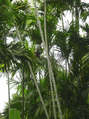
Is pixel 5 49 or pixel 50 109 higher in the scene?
pixel 5 49

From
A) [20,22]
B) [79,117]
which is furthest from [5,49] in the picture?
[79,117]

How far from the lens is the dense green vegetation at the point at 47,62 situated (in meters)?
6.64

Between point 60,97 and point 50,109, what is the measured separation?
18.6 inches

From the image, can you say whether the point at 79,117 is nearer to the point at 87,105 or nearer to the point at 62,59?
the point at 87,105

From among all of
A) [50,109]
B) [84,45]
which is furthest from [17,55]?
[84,45]

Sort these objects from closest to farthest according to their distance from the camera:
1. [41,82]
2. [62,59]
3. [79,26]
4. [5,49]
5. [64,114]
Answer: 1. [5,49]
2. [64,114]
3. [41,82]
4. [62,59]
5. [79,26]

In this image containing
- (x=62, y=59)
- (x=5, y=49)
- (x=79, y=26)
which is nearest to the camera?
(x=5, y=49)

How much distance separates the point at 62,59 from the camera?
830 cm

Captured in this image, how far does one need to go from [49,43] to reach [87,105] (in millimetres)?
2258

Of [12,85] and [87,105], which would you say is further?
[12,85]

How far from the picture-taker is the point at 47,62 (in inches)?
282

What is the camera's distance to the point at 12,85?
812cm

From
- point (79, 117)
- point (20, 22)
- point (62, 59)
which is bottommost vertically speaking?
point (79, 117)

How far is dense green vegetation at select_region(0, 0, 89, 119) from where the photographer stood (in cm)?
664
